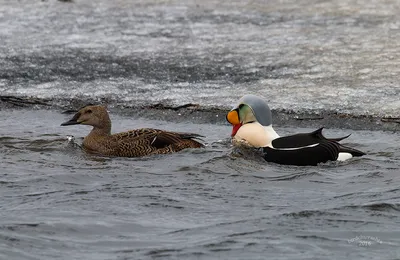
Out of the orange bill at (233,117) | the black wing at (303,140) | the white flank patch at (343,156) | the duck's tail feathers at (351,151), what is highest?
the orange bill at (233,117)

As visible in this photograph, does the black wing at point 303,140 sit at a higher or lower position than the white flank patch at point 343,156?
higher

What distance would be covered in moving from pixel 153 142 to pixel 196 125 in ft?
3.92

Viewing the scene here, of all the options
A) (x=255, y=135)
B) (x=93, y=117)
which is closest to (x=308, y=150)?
(x=255, y=135)

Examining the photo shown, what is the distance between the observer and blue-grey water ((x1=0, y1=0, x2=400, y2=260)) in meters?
7.75

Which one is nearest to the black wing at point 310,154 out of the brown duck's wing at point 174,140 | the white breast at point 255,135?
the white breast at point 255,135

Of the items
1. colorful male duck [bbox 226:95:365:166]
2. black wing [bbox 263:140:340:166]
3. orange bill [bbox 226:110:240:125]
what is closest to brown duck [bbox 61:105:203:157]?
orange bill [bbox 226:110:240:125]

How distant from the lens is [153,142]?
403 inches

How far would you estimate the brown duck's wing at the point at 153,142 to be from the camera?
10219mm

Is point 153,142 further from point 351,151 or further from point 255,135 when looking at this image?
point 351,151

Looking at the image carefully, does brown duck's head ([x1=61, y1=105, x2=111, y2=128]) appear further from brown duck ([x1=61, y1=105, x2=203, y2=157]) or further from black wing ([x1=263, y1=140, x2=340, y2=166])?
black wing ([x1=263, y1=140, x2=340, y2=166])

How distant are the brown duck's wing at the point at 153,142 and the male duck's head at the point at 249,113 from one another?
1.43 feet

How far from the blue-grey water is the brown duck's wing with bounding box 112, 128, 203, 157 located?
9 cm

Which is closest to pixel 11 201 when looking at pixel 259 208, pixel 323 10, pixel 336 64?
pixel 259 208

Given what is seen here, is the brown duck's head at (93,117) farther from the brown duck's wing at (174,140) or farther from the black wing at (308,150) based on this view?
the black wing at (308,150)
